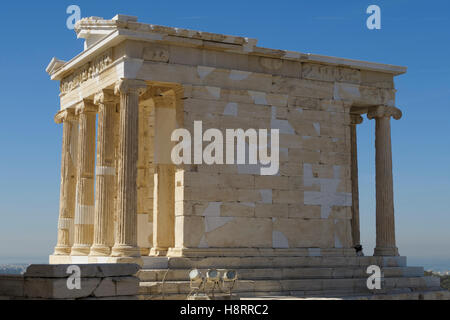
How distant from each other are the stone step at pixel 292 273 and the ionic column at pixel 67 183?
7236 mm

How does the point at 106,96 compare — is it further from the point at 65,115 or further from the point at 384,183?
the point at 384,183

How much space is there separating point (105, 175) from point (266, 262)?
247 inches

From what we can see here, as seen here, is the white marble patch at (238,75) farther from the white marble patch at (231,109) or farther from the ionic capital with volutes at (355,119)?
the ionic capital with volutes at (355,119)

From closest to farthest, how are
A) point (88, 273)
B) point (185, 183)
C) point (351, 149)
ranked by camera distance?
1. point (88, 273)
2. point (185, 183)
3. point (351, 149)

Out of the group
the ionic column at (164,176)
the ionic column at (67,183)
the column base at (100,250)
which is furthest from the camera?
the ionic column at (67,183)

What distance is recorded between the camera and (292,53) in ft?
94.2

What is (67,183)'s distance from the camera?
31.5m

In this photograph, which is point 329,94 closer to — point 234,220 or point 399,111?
point 399,111

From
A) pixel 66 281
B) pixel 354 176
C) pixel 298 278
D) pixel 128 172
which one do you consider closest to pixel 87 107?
pixel 128 172

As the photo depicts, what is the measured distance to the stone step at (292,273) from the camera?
24938 millimetres

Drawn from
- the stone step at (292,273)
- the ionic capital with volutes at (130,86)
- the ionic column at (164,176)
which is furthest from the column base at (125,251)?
the ionic capital with volutes at (130,86)
